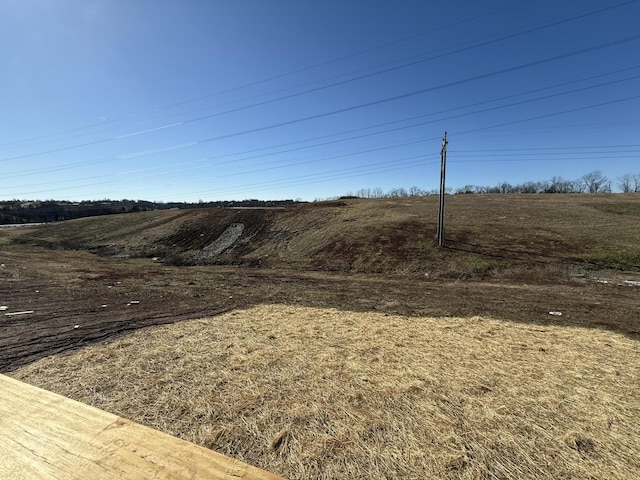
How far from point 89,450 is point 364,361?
5.60 metres

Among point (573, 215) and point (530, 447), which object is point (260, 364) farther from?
point (573, 215)

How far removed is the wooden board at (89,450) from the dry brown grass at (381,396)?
102 inches

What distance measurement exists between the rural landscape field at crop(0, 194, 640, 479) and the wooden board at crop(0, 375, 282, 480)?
258 cm

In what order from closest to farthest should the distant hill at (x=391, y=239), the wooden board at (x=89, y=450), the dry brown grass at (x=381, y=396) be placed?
the wooden board at (x=89, y=450), the dry brown grass at (x=381, y=396), the distant hill at (x=391, y=239)

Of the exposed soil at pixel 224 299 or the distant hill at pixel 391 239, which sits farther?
the distant hill at pixel 391 239

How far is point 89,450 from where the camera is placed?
136 centimetres

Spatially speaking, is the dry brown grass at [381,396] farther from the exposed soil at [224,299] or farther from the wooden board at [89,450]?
the wooden board at [89,450]

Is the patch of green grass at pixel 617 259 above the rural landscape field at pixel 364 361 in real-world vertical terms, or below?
above

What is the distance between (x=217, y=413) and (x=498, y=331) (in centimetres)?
739

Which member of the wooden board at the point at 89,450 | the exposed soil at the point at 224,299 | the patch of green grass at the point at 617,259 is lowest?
the exposed soil at the point at 224,299

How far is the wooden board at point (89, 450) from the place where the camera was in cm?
126

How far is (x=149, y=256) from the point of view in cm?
2980

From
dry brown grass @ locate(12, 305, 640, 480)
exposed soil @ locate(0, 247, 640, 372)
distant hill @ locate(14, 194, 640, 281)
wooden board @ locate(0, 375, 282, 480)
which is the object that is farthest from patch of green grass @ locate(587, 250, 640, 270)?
wooden board @ locate(0, 375, 282, 480)

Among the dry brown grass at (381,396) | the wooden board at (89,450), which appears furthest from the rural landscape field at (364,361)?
the wooden board at (89,450)
